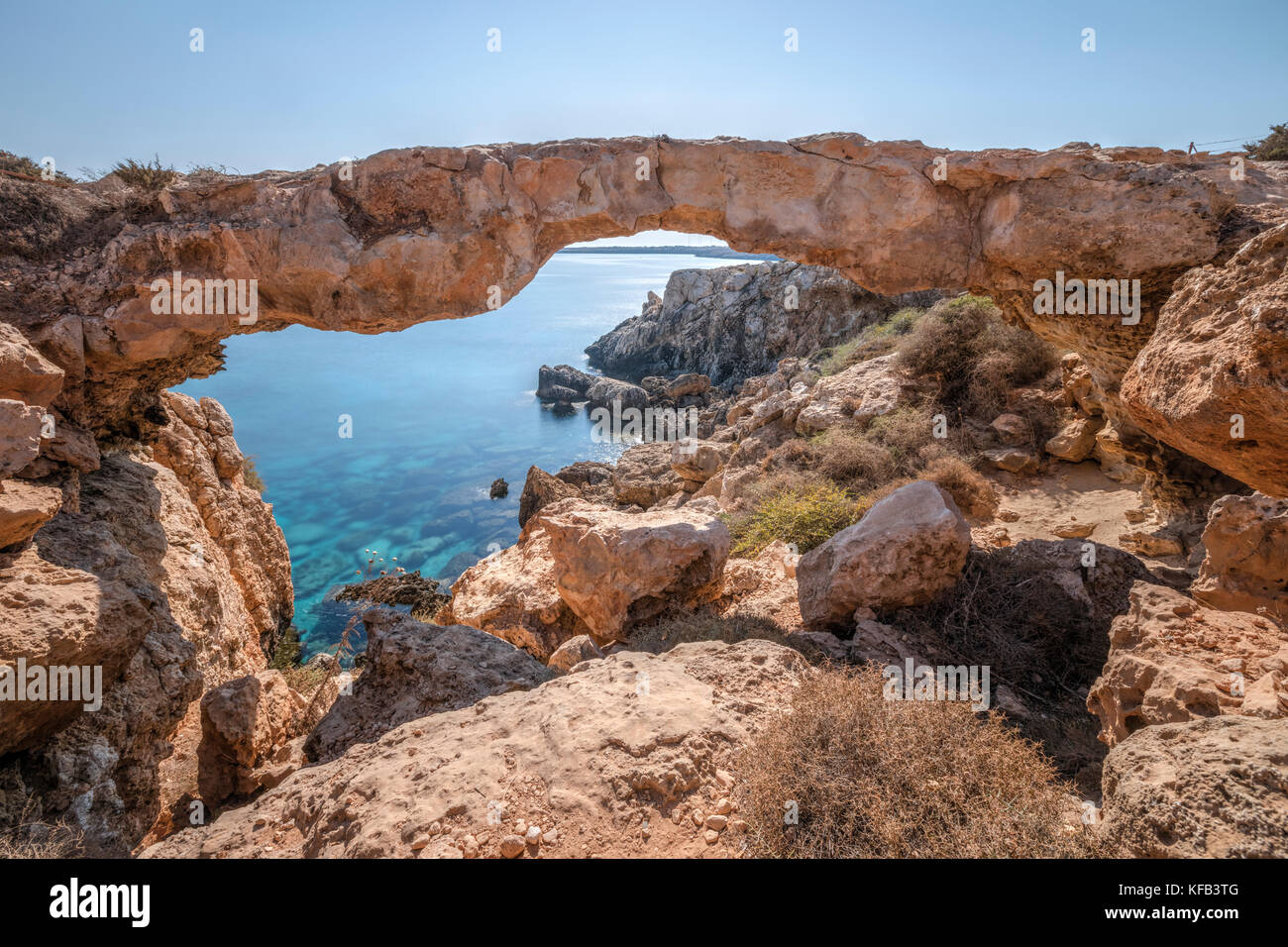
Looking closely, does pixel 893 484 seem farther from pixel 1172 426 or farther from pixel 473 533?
pixel 473 533

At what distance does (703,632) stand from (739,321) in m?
23.4

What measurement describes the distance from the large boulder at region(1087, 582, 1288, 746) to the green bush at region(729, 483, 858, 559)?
11.3ft

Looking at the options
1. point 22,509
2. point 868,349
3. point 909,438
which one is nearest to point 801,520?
point 909,438

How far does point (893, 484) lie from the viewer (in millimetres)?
7832

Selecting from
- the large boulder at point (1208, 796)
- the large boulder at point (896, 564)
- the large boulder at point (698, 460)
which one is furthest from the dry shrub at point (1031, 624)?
the large boulder at point (698, 460)

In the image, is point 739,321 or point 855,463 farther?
point 739,321

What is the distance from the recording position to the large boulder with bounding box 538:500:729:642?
5684mm

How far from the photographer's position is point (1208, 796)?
1.75 metres

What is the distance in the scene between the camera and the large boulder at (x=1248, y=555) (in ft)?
11.1

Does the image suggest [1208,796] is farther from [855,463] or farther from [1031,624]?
[855,463]

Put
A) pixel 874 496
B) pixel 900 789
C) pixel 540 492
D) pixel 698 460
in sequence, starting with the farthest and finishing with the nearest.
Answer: pixel 540 492
pixel 698 460
pixel 874 496
pixel 900 789
